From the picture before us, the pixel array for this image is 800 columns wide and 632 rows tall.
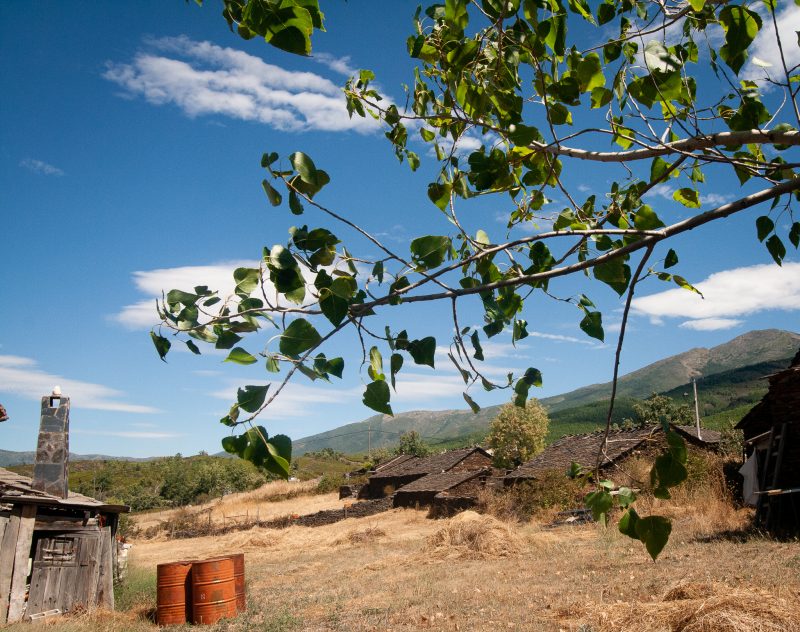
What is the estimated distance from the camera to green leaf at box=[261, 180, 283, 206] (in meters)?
1.29

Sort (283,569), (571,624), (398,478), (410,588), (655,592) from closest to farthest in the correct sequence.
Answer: (571,624) < (655,592) < (410,588) < (283,569) < (398,478)

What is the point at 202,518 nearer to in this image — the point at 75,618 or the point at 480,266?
the point at 75,618

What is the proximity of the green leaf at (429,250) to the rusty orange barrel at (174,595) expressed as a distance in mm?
11383

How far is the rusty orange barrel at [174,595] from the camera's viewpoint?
34.5 feet

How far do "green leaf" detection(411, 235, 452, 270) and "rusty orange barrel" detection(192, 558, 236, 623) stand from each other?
1105cm

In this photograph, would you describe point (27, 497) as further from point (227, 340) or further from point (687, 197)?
point (687, 197)

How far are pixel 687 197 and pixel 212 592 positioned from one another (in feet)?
35.9

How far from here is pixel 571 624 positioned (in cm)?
750

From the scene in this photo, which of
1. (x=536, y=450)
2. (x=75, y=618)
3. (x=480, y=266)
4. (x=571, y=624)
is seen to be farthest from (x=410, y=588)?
(x=536, y=450)

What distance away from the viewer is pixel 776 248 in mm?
2078

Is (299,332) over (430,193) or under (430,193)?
under

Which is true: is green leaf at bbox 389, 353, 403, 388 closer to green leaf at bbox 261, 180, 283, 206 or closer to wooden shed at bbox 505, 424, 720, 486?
green leaf at bbox 261, 180, 283, 206

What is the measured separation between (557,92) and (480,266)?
2.09 ft

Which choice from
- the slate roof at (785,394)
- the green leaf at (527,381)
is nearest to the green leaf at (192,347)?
the green leaf at (527,381)
